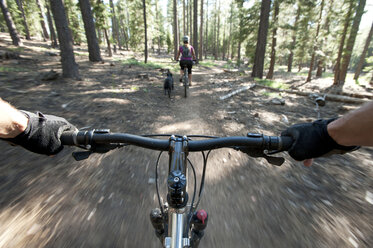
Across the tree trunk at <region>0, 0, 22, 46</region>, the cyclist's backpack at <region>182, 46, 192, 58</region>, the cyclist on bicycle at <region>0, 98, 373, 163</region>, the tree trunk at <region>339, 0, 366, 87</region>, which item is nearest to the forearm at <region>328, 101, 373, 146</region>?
the cyclist on bicycle at <region>0, 98, 373, 163</region>

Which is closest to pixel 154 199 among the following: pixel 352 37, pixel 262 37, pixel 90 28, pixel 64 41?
pixel 64 41

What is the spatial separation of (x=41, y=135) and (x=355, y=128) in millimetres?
2188

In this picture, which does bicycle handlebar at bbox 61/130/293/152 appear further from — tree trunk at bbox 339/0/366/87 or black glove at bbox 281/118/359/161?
tree trunk at bbox 339/0/366/87

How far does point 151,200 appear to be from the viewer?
114 inches

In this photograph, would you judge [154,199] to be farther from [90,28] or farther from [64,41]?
[90,28]

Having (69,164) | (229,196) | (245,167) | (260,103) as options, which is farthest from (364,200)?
(260,103)

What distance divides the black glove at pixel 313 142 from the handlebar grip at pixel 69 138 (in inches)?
68.2

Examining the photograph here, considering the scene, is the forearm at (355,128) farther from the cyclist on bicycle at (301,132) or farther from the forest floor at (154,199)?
the forest floor at (154,199)

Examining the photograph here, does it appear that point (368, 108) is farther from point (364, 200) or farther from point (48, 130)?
point (364, 200)

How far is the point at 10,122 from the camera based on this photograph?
1108 millimetres

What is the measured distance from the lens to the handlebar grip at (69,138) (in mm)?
1351

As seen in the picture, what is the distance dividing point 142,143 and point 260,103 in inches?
326

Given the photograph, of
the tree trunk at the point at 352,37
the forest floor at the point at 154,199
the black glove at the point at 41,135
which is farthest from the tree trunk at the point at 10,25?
the tree trunk at the point at 352,37

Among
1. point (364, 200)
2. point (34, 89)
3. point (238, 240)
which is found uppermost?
point (34, 89)
